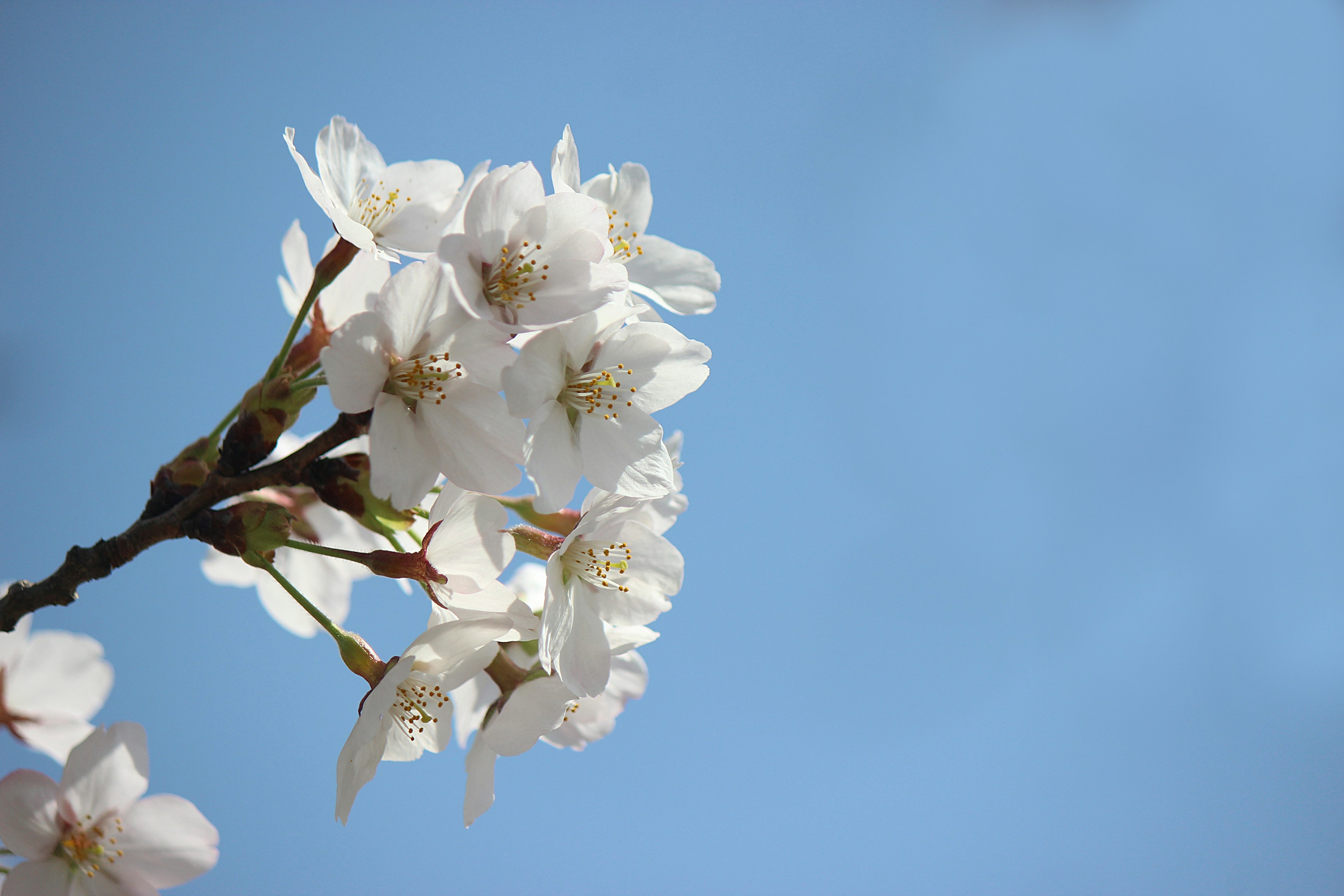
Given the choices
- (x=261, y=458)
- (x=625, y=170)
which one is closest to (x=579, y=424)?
(x=261, y=458)

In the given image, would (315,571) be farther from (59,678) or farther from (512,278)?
(512,278)

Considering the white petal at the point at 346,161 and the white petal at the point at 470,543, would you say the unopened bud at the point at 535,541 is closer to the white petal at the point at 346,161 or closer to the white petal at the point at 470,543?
the white petal at the point at 470,543

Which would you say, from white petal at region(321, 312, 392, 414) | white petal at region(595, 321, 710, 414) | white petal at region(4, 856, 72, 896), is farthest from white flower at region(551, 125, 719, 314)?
white petal at region(4, 856, 72, 896)

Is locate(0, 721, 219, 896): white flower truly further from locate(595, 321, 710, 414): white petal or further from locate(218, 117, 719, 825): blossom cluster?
locate(595, 321, 710, 414): white petal

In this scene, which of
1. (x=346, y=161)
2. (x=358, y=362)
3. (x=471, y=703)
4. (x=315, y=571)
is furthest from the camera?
(x=315, y=571)

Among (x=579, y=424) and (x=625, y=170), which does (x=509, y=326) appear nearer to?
(x=579, y=424)

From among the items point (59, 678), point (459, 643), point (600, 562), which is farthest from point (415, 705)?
point (59, 678)
